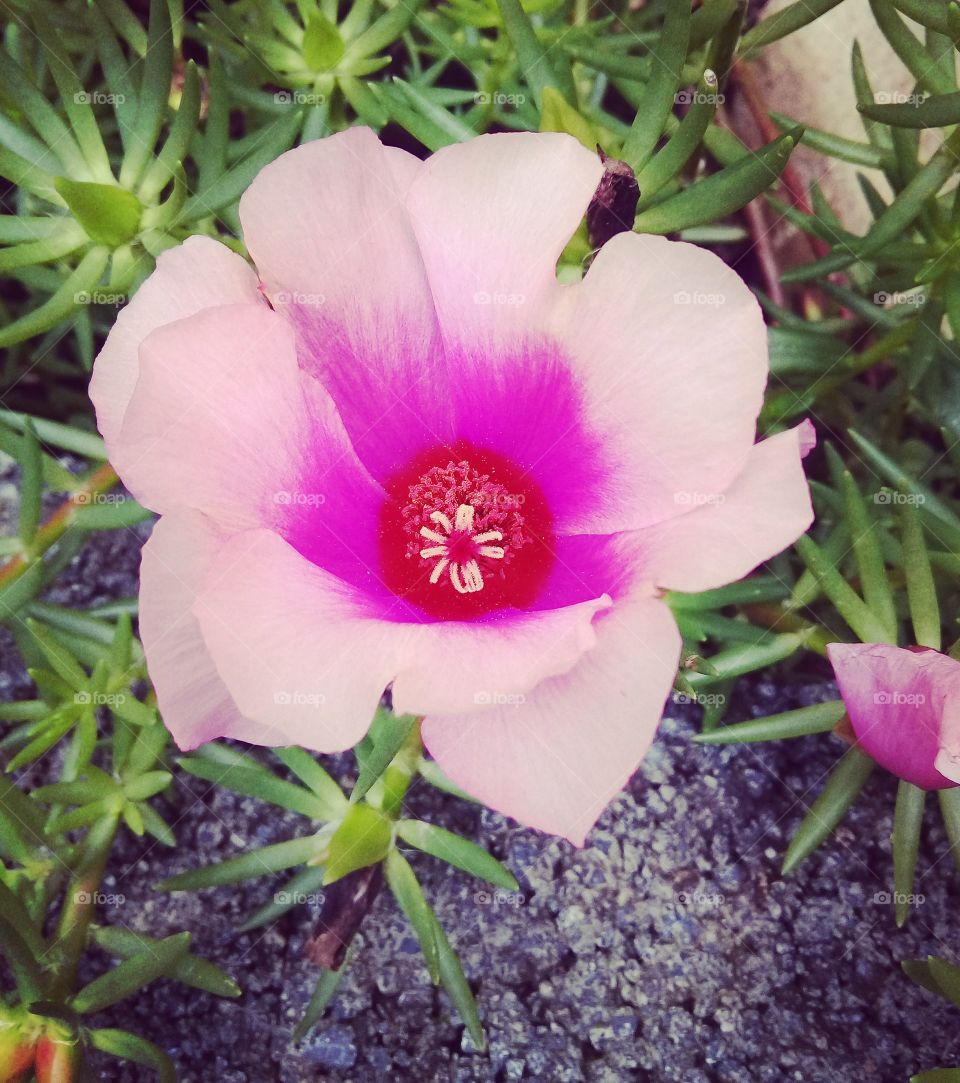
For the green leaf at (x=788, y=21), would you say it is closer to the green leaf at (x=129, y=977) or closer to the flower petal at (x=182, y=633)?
the flower petal at (x=182, y=633)

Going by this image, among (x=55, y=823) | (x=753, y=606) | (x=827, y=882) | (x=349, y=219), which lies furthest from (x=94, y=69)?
(x=827, y=882)

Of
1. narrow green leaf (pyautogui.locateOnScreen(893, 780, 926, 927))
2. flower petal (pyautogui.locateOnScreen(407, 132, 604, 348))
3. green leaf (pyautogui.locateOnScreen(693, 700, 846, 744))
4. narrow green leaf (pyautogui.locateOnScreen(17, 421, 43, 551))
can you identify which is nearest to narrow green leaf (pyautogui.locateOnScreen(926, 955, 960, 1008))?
narrow green leaf (pyautogui.locateOnScreen(893, 780, 926, 927))

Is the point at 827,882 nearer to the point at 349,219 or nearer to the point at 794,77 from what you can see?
the point at 349,219

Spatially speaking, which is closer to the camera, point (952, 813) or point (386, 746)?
point (386, 746)

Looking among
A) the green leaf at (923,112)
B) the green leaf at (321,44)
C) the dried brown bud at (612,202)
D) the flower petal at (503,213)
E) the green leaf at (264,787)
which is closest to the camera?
the flower petal at (503,213)

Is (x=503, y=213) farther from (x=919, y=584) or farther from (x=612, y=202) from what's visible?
(x=919, y=584)

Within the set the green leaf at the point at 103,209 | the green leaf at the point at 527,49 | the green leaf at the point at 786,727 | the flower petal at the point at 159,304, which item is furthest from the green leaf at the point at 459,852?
the green leaf at the point at 527,49

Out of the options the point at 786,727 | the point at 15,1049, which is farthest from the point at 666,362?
the point at 15,1049

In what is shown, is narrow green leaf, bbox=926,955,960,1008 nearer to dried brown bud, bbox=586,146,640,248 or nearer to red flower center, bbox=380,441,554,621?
red flower center, bbox=380,441,554,621
